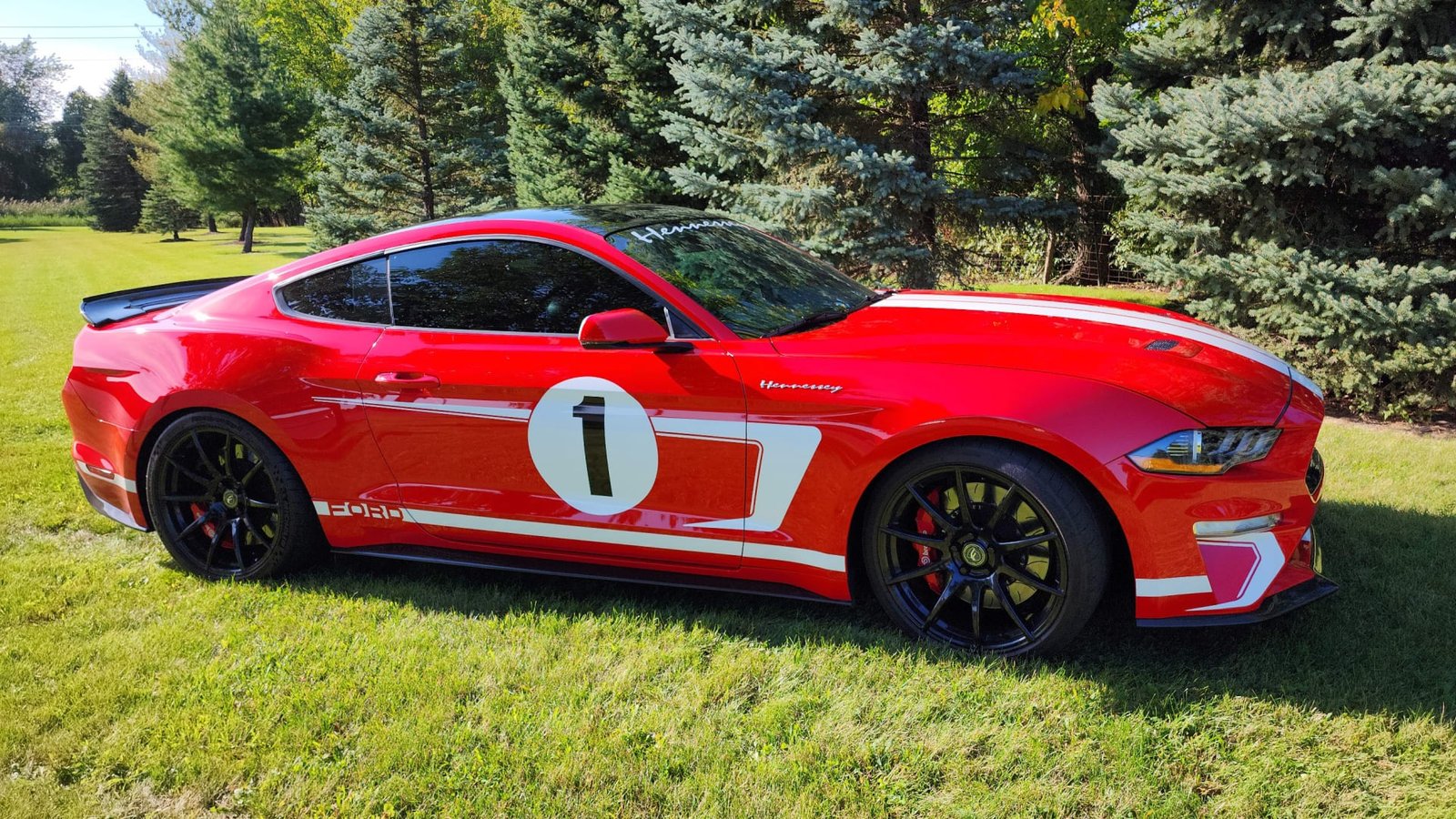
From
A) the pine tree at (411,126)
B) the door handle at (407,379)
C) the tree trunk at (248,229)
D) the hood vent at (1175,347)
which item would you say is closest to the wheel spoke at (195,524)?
the door handle at (407,379)

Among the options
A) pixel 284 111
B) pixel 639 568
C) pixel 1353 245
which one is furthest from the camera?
pixel 284 111

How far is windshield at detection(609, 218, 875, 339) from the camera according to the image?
357cm

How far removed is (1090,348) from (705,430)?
1.33 meters

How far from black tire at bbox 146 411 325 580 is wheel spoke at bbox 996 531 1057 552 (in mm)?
2865

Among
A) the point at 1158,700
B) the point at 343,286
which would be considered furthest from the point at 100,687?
the point at 1158,700

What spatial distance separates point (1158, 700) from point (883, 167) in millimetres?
6429

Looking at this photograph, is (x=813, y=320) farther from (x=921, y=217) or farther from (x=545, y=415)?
(x=921, y=217)

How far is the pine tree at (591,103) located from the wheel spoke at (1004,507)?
466 inches

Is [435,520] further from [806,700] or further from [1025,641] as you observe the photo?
[1025,641]

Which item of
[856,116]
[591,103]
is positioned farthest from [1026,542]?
[591,103]

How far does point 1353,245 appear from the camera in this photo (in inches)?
284

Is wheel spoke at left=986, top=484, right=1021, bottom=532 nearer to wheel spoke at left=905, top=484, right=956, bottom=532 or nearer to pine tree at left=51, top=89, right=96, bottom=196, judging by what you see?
wheel spoke at left=905, top=484, right=956, bottom=532

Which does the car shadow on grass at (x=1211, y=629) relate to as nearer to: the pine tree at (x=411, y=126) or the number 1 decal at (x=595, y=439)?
the number 1 decal at (x=595, y=439)

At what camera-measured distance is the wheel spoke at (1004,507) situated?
9.98ft
